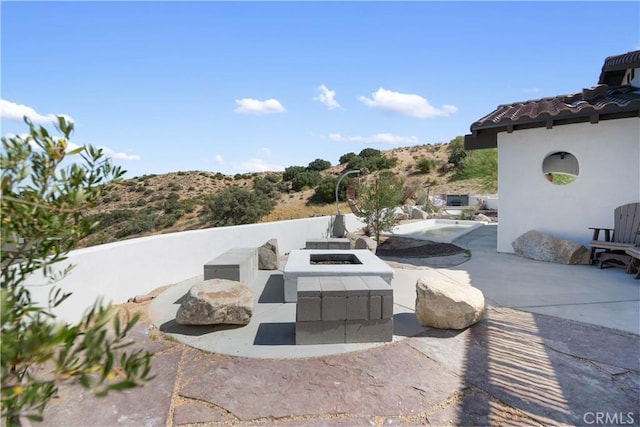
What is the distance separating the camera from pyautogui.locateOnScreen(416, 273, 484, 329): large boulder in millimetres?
4293

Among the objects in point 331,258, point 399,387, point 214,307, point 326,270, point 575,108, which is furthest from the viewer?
point 575,108

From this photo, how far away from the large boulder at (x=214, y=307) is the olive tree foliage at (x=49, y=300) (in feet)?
9.92

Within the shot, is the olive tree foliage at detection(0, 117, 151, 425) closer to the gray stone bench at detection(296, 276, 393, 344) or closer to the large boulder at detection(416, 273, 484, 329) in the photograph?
the gray stone bench at detection(296, 276, 393, 344)

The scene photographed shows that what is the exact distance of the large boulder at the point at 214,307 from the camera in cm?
443

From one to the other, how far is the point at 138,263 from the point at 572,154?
9.87 meters

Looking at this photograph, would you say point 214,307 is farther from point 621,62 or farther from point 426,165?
point 426,165

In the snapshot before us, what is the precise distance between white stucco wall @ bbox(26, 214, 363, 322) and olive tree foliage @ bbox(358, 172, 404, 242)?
3.64m

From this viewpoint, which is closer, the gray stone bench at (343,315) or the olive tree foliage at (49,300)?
the olive tree foliage at (49,300)

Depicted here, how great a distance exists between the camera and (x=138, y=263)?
6.21 meters

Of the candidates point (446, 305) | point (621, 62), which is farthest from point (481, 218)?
point (446, 305)

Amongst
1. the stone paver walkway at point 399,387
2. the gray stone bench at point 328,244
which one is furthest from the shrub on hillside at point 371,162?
the stone paver walkway at point 399,387

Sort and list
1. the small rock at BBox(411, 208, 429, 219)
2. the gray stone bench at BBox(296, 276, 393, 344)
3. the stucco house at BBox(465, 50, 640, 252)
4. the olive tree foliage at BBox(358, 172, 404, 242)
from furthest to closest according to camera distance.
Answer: the small rock at BBox(411, 208, 429, 219) < the olive tree foliage at BBox(358, 172, 404, 242) < the stucco house at BBox(465, 50, 640, 252) < the gray stone bench at BBox(296, 276, 393, 344)

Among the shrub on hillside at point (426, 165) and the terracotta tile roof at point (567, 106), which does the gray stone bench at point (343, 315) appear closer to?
the terracotta tile roof at point (567, 106)

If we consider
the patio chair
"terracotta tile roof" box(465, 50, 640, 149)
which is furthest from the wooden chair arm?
"terracotta tile roof" box(465, 50, 640, 149)
